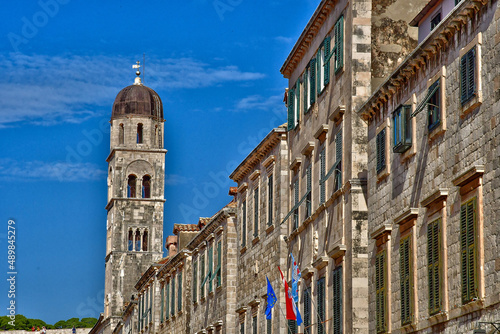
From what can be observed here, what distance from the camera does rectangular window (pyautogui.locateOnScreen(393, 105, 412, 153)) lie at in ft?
73.2

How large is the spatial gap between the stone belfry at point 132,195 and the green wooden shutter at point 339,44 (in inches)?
2577

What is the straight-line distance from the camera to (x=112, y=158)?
9450 cm

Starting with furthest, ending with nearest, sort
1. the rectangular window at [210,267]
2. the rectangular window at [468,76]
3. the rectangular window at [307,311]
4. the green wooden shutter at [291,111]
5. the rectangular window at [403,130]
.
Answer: the rectangular window at [210,267]
the green wooden shutter at [291,111]
the rectangular window at [307,311]
the rectangular window at [403,130]
the rectangular window at [468,76]

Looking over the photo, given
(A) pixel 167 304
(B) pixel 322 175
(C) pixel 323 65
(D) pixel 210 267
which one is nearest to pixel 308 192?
(B) pixel 322 175

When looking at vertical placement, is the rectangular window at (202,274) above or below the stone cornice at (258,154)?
below

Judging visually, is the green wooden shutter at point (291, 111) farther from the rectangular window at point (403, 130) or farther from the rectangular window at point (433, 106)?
the rectangular window at point (433, 106)

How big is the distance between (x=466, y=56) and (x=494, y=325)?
15.4 ft

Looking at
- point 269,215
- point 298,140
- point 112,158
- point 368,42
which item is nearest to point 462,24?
point 368,42

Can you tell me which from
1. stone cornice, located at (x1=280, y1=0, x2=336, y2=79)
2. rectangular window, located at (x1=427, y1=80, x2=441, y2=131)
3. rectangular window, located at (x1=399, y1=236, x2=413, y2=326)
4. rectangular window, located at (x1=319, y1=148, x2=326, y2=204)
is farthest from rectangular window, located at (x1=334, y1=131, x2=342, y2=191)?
rectangular window, located at (x1=427, y1=80, x2=441, y2=131)

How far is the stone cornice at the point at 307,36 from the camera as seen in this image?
29.5 meters

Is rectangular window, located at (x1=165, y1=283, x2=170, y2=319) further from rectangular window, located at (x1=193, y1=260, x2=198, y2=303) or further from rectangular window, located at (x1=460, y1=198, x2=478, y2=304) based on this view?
rectangular window, located at (x1=460, y1=198, x2=478, y2=304)

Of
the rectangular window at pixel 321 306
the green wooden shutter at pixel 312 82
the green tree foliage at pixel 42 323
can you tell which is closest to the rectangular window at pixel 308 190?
the green wooden shutter at pixel 312 82

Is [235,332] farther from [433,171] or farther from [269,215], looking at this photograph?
[433,171]

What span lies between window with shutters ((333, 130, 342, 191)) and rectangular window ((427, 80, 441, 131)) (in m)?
6.21
